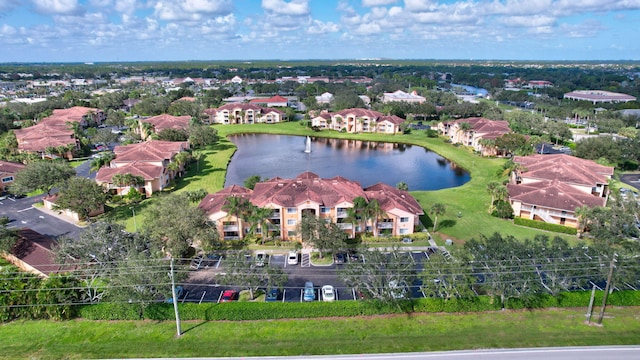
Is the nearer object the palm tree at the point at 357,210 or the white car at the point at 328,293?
the white car at the point at 328,293

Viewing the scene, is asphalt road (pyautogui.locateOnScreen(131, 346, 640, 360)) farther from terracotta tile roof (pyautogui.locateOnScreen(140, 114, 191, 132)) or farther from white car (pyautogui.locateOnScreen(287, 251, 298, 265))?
terracotta tile roof (pyautogui.locateOnScreen(140, 114, 191, 132))

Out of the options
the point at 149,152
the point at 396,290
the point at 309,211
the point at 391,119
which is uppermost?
the point at 391,119

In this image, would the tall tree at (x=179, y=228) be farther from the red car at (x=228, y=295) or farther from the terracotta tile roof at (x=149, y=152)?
the terracotta tile roof at (x=149, y=152)

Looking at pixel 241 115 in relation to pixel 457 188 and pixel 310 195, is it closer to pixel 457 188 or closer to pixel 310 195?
pixel 457 188

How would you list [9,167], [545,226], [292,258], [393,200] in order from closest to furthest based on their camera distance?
[292,258] → [393,200] → [545,226] → [9,167]

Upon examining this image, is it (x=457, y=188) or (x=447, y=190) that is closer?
(x=447, y=190)

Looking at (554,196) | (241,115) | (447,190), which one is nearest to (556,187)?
(554,196)

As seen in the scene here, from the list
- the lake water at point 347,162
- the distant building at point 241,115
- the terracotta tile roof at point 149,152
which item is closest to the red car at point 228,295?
the lake water at point 347,162
